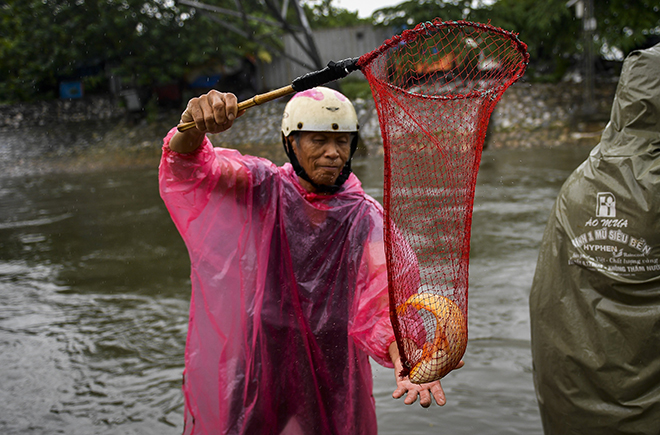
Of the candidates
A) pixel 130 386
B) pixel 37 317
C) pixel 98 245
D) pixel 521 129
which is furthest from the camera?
pixel 521 129

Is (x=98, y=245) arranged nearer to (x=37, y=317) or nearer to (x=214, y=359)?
(x=37, y=317)

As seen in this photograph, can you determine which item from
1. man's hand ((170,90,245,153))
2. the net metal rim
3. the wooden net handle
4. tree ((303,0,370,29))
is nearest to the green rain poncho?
the net metal rim

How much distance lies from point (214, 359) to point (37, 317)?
394 cm

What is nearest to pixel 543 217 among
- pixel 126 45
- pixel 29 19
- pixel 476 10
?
pixel 476 10

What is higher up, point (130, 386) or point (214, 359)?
point (214, 359)

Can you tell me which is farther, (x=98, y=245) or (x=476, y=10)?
(x=476, y=10)

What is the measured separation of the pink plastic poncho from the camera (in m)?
2.26

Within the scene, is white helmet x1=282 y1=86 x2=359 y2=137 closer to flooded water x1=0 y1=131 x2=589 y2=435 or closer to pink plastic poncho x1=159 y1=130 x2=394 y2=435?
pink plastic poncho x1=159 y1=130 x2=394 y2=435

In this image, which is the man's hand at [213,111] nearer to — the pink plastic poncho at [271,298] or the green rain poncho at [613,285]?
the pink plastic poncho at [271,298]

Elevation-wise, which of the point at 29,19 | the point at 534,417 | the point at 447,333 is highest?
the point at 29,19

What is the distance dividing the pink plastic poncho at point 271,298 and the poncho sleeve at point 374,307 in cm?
2

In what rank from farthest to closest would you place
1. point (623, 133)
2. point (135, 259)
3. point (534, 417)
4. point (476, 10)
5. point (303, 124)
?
point (476, 10) → point (135, 259) → point (534, 417) → point (623, 133) → point (303, 124)

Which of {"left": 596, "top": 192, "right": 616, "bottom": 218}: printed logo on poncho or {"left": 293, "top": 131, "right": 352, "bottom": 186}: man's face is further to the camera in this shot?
{"left": 596, "top": 192, "right": 616, "bottom": 218}: printed logo on poncho

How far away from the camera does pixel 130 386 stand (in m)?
4.18
